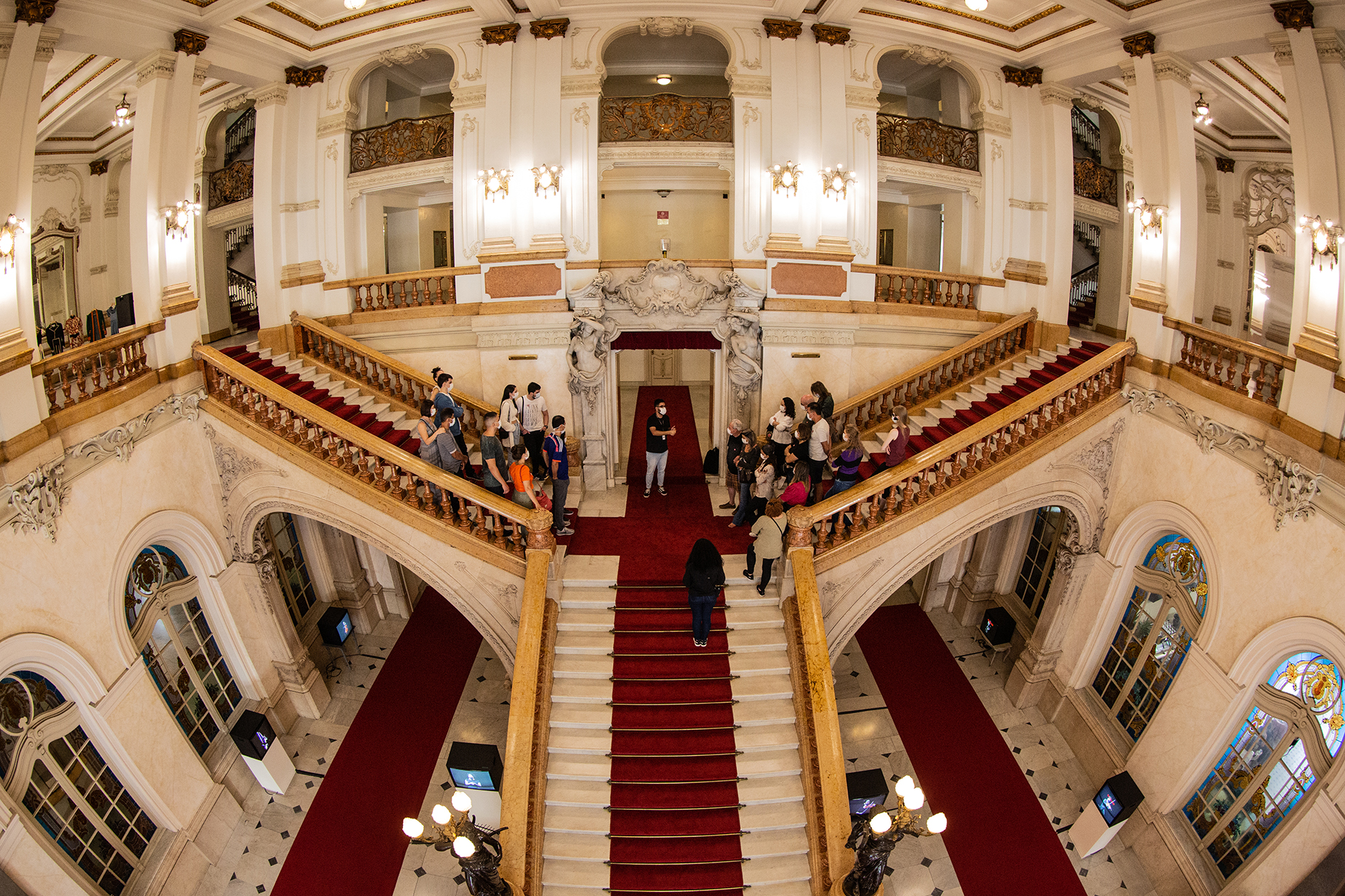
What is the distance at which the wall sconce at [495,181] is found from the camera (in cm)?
1067

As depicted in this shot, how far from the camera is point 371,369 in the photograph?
36.4ft

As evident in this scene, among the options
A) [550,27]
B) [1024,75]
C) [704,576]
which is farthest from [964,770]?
[550,27]

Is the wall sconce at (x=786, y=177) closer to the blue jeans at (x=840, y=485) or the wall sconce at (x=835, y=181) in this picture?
the wall sconce at (x=835, y=181)

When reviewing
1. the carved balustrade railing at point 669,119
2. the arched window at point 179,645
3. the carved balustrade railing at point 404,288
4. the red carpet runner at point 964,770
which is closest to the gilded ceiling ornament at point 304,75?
the carved balustrade railing at point 404,288

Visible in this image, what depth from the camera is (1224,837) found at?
7555 mm

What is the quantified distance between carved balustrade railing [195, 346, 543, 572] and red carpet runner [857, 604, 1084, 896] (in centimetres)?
559

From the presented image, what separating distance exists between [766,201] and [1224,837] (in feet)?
29.9

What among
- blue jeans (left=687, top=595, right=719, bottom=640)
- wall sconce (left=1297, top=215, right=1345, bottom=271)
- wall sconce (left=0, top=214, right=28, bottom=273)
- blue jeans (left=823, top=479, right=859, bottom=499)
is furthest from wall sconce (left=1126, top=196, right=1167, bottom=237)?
wall sconce (left=0, top=214, right=28, bottom=273)

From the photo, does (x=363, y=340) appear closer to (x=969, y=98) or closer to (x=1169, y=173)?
(x=969, y=98)

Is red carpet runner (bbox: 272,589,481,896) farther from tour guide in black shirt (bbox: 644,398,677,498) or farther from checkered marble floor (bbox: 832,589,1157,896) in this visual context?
checkered marble floor (bbox: 832,589,1157,896)

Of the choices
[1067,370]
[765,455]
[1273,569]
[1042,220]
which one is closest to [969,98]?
[1042,220]

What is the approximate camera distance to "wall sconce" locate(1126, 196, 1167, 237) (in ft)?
29.4

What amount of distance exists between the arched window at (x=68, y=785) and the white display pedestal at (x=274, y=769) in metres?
1.13

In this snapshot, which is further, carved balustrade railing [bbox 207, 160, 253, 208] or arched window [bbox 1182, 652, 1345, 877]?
carved balustrade railing [bbox 207, 160, 253, 208]
